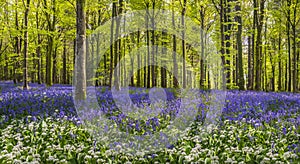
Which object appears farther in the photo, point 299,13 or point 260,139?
point 299,13

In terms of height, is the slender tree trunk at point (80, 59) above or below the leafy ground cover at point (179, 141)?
above

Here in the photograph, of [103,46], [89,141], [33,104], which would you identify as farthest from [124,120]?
[103,46]

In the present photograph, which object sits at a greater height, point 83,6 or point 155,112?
point 83,6

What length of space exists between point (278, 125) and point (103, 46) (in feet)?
92.6

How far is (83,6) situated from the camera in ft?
36.4

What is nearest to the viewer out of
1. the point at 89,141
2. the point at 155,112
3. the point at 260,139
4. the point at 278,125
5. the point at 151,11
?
the point at 260,139

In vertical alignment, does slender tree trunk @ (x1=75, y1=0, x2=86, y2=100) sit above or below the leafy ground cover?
above

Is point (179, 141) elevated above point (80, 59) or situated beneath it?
situated beneath

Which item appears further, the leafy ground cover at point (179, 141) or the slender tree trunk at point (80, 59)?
the slender tree trunk at point (80, 59)

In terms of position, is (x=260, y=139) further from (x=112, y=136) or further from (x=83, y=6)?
(x=83, y=6)

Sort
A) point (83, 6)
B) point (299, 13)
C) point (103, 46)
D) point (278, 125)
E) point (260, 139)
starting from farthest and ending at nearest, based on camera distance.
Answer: point (103, 46) < point (299, 13) < point (83, 6) < point (278, 125) < point (260, 139)

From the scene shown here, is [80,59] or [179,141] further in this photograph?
[80,59]

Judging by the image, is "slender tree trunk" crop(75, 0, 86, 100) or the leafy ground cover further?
"slender tree trunk" crop(75, 0, 86, 100)

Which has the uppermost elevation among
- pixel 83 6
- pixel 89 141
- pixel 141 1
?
pixel 141 1
